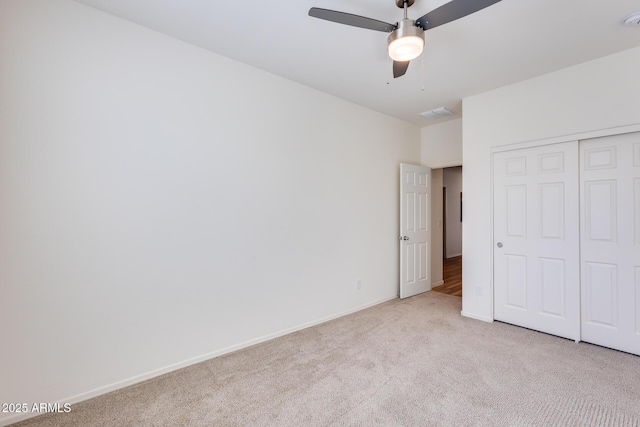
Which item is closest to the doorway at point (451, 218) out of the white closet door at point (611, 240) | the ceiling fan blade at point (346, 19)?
the white closet door at point (611, 240)

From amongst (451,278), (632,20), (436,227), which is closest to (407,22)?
(632,20)

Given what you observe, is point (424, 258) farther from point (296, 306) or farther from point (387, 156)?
point (296, 306)

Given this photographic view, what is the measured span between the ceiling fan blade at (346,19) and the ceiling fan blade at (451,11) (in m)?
0.21

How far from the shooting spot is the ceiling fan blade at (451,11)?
1573 millimetres

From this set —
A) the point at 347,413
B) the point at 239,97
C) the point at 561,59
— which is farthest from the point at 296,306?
the point at 561,59

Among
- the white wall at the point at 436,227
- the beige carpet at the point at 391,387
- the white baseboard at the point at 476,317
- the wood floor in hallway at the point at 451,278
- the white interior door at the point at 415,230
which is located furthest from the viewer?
the white wall at the point at 436,227

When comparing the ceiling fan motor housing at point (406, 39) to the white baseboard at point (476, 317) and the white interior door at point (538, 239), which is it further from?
the white baseboard at point (476, 317)

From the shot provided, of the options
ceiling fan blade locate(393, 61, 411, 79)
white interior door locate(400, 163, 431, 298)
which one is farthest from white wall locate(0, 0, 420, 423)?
white interior door locate(400, 163, 431, 298)

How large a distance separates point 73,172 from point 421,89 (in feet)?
11.3

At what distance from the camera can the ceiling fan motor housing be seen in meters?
1.75

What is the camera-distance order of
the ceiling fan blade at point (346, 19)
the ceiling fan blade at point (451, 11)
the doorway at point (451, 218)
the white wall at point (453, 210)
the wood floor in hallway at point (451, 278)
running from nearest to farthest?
1. the ceiling fan blade at point (451, 11)
2. the ceiling fan blade at point (346, 19)
3. the wood floor in hallway at point (451, 278)
4. the doorway at point (451, 218)
5. the white wall at point (453, 210)

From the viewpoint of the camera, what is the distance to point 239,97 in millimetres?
2766

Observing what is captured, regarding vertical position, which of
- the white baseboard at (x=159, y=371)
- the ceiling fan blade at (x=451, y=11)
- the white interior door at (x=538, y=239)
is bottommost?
the white baseboard at (x=159, y=371)

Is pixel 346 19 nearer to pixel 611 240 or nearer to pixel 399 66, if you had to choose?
pixel 399 66
